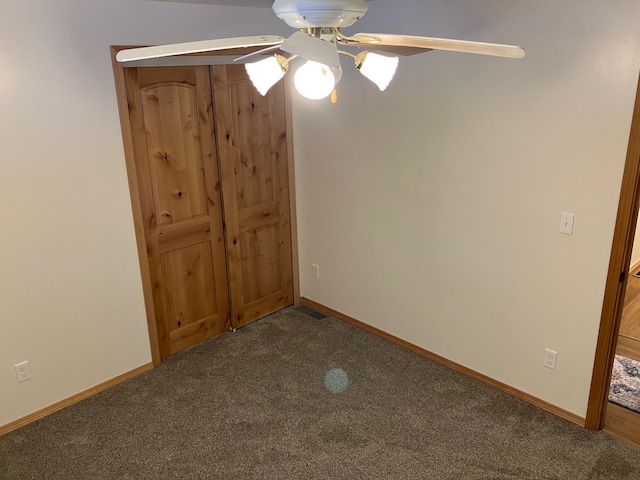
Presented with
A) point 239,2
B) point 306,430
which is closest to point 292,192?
point 239,2

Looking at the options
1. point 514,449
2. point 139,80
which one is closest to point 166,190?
point 139,80

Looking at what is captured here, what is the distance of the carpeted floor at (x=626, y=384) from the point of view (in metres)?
3.08

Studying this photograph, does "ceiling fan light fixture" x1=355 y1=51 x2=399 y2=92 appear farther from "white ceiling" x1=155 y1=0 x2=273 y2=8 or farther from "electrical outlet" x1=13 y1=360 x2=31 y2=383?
"electrical outlet" x1=13 y1=360 x2=31 y2=383

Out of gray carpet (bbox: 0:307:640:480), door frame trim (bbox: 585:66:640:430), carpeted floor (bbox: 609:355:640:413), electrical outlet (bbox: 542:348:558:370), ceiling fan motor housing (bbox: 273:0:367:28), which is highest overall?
ceiling fan motor housing (bbox: 273:0:367:28)

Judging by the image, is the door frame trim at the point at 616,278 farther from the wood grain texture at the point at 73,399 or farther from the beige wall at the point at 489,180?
the wood grain texture at the point at 73,399

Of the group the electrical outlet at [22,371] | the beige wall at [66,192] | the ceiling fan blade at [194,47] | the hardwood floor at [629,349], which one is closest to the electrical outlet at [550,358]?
the hardwood floor at [629,349]

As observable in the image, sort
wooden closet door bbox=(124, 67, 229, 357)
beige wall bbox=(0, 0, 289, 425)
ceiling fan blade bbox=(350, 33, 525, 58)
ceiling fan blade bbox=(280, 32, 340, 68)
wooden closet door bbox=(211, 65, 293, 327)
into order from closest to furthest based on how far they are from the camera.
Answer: ceiling fan blade bbox=(280, 32, 340, 68) → ceiling fan blade bbox=(350, 33, 525, 58) → beige wall bbox=(0, 0, 289, 425) → wooden closet door bbox=(124, 67, 229, 357) → wooden closet door bbox=(211, 65, 293, 327)

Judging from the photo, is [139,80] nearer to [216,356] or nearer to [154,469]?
[216,356]

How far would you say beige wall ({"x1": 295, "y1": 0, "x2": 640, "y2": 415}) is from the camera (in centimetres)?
251

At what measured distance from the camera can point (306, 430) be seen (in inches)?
113

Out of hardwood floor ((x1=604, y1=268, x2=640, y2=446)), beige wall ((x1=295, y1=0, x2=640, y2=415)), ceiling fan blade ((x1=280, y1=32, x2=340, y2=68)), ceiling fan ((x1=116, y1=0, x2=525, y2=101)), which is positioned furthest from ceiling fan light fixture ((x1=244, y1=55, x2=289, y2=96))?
hardwood floor ((x1=604, y1=268, x2=640, y2=446))

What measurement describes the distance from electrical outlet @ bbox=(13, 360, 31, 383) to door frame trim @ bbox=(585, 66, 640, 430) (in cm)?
316

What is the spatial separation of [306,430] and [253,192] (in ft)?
6.00

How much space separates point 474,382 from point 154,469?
197 cm
